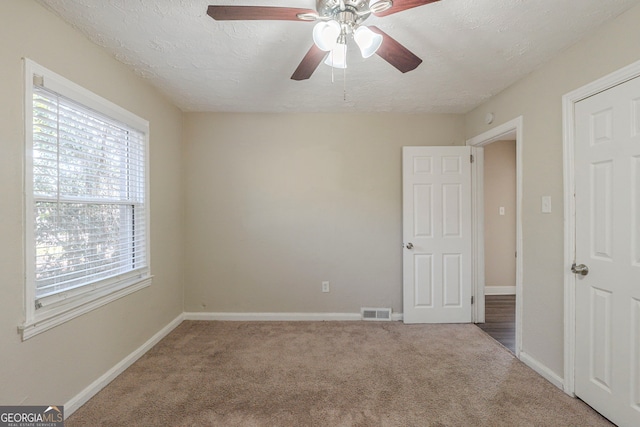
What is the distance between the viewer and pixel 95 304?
6.22 ft

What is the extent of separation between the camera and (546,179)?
208 cm

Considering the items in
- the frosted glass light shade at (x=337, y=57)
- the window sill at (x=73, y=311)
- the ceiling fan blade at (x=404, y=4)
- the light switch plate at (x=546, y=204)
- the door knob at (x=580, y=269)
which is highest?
the ceiling fan blade at (x=404, y=4)

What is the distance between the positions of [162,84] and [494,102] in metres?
3.13

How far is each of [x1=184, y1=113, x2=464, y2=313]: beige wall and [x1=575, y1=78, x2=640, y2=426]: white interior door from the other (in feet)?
5.17

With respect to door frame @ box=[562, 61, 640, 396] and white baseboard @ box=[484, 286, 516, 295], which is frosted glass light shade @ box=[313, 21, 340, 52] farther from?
Result: white baseboard @ box=[484, 286, 516, 295]

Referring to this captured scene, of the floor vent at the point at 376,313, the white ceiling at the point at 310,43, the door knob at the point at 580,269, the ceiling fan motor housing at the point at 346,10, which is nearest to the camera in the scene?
the ceiling fan motor housing at the point at 346,10

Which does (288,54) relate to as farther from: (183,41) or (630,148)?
(630,148)

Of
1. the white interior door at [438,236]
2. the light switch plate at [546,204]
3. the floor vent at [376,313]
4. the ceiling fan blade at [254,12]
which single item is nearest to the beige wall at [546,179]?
the light switch plate at [546,204]

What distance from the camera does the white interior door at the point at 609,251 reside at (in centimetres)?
154

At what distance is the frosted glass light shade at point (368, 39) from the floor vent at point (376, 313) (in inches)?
104

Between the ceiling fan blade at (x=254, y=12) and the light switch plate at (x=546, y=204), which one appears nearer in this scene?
the ceiling fan blade at (x=254, y=12)

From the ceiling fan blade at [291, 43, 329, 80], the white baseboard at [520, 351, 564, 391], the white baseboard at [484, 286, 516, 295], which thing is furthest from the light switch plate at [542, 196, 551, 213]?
the white baseboard at [484, 286, 516, 295]

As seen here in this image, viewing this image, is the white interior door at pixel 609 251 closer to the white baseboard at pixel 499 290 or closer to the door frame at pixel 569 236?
the door frame at pixel 569 236

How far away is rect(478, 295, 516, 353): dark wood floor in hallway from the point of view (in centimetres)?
273
